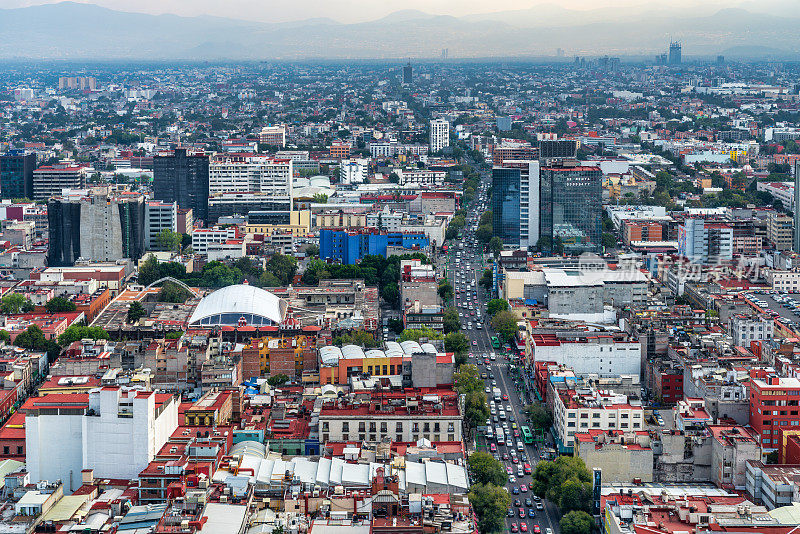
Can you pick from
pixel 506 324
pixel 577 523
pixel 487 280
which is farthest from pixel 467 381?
pixel 487 280

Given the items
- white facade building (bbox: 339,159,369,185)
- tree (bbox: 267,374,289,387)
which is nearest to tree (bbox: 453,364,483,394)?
tree (bbox: 267,374,289,387)

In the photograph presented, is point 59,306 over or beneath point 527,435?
over

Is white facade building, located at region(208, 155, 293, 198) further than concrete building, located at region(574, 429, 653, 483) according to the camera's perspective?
Yes

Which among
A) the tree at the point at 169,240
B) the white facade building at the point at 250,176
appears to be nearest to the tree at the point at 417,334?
the tree at the point at 169,240

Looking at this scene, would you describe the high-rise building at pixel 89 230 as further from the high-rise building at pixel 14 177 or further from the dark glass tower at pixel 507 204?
the high-rise building at pixel 14 177

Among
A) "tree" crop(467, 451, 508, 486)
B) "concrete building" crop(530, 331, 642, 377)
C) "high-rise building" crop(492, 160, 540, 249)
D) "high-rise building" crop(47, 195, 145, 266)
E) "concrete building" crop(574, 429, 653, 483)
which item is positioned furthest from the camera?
"high-rise building" crop(492, 160, 540, 249)

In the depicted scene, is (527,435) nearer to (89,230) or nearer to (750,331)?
(750,331)

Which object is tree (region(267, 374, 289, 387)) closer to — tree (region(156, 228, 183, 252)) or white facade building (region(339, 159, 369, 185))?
tree (region(156, 228, 183, 252))
